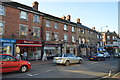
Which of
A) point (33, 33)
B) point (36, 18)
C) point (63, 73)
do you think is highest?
point (36, 18)

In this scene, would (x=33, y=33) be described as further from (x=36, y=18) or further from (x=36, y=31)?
(x=36, y=18)

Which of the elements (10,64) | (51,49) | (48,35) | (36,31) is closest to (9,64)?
(10,64)

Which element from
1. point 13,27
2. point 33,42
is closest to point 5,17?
point 13,27

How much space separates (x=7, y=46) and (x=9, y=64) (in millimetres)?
8447

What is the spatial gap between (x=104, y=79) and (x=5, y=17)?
15.0m

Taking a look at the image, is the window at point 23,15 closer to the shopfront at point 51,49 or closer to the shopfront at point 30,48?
the shopfront at point 30,48

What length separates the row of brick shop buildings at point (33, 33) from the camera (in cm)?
1594

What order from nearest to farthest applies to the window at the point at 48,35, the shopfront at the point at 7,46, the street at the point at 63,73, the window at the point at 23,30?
the street at the point at 63,73 < the shopfront at the point at 7,46 < the window at the point at 23,30 < the window at the point at 48,35

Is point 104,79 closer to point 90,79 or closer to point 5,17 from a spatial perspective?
point 90,79

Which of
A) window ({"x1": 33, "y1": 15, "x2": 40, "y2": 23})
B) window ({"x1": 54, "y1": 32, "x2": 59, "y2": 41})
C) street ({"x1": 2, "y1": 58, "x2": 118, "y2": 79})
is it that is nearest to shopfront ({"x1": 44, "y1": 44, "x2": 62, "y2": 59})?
window ({"x1": 54, "y1": 32, "x2": 59, "y2": 41})

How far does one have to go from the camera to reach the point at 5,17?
1593 centimetres

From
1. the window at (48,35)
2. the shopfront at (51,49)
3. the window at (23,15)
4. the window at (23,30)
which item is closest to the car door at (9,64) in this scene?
the window at (23,30)

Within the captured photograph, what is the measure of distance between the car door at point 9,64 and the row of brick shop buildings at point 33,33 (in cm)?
756

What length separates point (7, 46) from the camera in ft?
51.6
